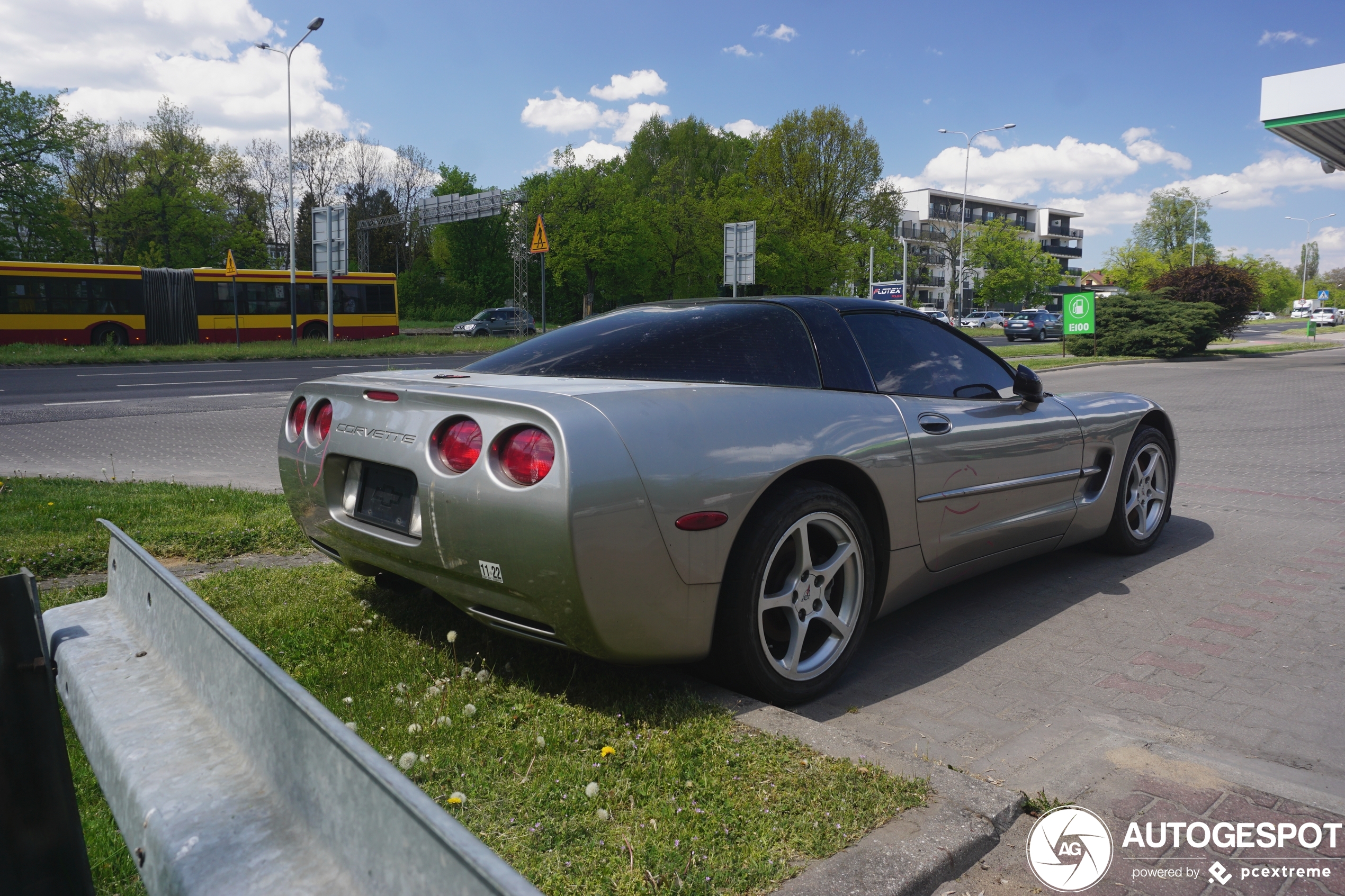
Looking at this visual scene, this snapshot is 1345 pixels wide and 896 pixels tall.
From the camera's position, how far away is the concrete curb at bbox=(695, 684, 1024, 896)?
6.61ft

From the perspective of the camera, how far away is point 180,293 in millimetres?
29234

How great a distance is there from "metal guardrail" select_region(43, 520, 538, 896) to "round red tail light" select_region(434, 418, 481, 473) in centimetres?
124

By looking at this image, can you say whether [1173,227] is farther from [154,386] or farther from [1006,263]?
[154,386]

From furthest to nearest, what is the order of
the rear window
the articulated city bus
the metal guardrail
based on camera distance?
1. the articulated city bus
2. the rear window
3. the metal guardrail

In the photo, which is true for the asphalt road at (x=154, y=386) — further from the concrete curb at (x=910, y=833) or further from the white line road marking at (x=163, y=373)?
the concrete curb at (x=910, y=833)

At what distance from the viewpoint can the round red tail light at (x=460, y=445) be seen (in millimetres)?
2748

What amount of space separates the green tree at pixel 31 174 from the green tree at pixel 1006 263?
53.0 meters

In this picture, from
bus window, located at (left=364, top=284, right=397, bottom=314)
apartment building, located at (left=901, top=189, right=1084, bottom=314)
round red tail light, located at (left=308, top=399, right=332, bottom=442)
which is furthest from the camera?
apartment building, located at (left=901, top=189, right=1084, bottom=314)

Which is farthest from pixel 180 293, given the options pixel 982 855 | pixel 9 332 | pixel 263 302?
pixel 982 855

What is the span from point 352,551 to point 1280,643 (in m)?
3.71

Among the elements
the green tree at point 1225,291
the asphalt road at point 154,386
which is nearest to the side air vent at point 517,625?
the asphalt road at point 154,386

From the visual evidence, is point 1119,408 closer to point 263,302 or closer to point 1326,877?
point 1326,877

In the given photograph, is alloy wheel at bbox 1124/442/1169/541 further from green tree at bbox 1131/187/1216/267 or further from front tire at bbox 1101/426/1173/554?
green tree at bbox 1131/187/1216/267

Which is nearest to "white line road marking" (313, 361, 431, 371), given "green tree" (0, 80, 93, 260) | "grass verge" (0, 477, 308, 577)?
"grass verge" (0, 477, 308, 577)
